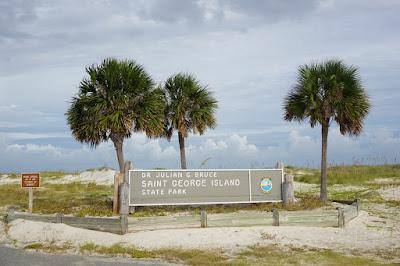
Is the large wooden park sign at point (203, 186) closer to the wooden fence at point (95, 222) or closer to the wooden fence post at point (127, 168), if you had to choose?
the wooden fence post at point (127, 168)

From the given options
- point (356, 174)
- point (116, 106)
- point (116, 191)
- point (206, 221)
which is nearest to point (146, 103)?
point (116, 106)

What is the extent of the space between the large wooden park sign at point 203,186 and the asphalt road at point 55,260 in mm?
6443

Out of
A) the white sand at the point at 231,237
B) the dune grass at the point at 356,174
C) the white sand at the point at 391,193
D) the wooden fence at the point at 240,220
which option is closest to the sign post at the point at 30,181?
the white sand at the point at 231,237

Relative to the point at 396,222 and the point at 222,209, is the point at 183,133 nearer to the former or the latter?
the point at 222,209

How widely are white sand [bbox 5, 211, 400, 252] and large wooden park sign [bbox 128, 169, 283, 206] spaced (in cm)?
399

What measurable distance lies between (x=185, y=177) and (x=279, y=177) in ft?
14.7

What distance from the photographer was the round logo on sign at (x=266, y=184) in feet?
70.6

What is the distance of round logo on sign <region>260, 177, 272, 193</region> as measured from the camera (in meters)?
21.5

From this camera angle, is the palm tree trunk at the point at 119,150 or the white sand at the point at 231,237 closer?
the white sand at the point at 231,237

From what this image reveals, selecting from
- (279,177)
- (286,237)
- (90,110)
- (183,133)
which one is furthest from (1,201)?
(286,237)

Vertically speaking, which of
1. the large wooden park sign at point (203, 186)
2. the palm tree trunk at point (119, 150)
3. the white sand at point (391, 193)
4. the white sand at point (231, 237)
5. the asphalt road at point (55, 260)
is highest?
the palm tree trunk at point (119, 150)

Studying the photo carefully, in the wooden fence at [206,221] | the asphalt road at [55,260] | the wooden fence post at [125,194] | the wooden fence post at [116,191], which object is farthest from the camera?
the wooden fence post at [116,191]

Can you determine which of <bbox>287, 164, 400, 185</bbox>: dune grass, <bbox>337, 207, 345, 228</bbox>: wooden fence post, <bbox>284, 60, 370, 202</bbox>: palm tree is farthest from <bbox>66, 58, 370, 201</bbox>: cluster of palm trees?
<bbox>287, 164, 400, 185</bbox>: dune grass

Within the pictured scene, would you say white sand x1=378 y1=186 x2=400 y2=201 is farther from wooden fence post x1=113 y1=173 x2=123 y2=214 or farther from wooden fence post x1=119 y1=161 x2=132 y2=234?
wooden fence post x1=113 y1=173 x2=123 y2=214
